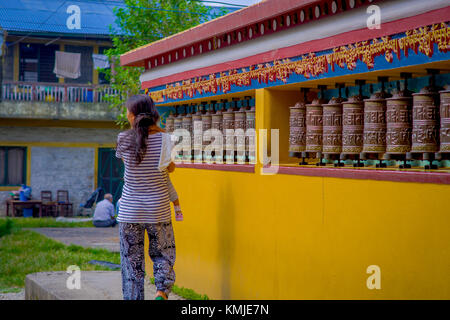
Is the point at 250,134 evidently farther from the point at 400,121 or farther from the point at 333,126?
the point at 400,121

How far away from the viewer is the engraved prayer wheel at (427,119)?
4543 mm

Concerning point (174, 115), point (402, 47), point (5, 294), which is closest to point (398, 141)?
point (402, 47)

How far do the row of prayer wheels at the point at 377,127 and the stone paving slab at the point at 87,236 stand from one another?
8.98 meters

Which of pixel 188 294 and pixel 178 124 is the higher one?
pixel 178 124

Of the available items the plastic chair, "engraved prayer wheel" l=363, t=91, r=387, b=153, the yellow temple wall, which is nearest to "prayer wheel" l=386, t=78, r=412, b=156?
"engraved prayer wheel" l=363, t=91, r=387, b=153

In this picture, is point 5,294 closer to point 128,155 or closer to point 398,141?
point 128,155

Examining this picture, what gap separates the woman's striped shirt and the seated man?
45.4 feet

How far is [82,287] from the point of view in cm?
742

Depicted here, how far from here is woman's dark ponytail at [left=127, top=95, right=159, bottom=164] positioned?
5363 mm

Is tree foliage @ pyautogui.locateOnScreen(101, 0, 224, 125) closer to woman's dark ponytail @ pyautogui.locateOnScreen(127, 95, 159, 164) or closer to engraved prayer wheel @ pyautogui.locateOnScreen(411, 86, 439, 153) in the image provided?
woman's dark ponytail @ pyautogui.locateOnScreen(127, 95, 159, 164)

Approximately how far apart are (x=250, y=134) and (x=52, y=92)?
1721cm

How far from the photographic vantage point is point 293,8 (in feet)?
18.1

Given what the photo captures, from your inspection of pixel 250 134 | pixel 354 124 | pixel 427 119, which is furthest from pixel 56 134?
pixel 427 119
